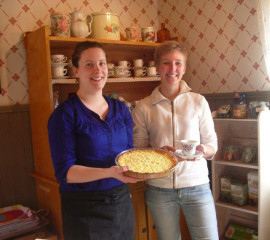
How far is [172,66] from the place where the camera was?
1.50 metres

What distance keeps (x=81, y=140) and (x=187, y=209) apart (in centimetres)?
72

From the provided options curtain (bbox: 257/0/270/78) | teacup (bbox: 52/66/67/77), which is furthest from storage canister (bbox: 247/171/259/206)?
teacup (bbox: 52/66/67/77)

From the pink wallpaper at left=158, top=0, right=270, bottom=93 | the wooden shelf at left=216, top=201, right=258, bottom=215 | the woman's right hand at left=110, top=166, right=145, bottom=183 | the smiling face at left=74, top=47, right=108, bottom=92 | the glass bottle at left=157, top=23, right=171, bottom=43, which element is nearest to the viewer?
the woman's right hand at left=110, top=166, right=145, bottom=183

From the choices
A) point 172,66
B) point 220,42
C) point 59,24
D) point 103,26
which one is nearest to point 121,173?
point 172,66

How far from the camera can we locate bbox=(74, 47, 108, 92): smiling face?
125 centimetres

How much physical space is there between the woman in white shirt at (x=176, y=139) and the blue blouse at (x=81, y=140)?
30 centimetres

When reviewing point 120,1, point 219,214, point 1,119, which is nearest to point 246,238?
point 219,214

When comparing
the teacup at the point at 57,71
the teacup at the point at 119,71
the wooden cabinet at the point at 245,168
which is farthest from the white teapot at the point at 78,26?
the wooden cabinet at the point at 245,168

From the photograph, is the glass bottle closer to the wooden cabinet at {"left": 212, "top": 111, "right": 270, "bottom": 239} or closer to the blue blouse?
the wooden cabinet at {"left": 212, "top": 111, "right": 270, "bottom": 239}

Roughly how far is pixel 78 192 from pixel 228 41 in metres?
1.80

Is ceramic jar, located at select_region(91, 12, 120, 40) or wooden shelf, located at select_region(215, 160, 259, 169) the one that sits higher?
ceramic jar, located at select_region(91, 12, 120, 40)

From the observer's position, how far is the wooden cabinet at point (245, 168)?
6.42ft

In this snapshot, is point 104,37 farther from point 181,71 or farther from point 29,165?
point 29,165

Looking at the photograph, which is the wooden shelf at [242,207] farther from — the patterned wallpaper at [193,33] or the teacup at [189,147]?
the teacup at [189,147]
